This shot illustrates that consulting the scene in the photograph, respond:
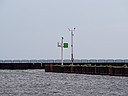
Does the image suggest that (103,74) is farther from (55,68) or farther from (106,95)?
(106,95)

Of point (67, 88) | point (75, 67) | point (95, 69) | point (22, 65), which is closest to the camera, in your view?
point (67, 88)

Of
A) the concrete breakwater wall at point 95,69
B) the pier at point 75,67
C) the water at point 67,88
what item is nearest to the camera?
the water at point 67,88

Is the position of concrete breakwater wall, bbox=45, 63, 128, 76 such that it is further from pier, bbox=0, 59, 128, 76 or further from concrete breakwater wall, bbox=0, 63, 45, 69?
concrete breakwater wall, bbox=0, 63, 45, 69

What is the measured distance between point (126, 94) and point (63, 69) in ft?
157

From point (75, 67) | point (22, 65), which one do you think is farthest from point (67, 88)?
point (22, 65)

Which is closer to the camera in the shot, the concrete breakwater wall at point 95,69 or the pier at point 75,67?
the concrete breakwater wall at point 95,69

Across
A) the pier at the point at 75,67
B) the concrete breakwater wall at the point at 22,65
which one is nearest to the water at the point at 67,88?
the pier at the point at 75,67

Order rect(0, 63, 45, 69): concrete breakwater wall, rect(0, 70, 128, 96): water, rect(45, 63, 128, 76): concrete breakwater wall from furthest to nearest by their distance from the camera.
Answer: rect(0, 63, 45, 69): concrete breakwater wall
rect(45, 63, 128, 76): concrete breakwater wall
rect(0, 70, 128, 96): water

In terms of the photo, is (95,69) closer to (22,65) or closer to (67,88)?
(67,88)

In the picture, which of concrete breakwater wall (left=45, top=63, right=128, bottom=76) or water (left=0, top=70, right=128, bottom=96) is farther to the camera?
concrete breakwater wall (left=45, top=63, right=128, bottom=76)

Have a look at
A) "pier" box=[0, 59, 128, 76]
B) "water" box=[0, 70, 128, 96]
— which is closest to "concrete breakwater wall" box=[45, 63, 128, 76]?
"pier" box=[0, 59, 128, 76]

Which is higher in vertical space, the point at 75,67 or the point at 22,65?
the point at 22,65

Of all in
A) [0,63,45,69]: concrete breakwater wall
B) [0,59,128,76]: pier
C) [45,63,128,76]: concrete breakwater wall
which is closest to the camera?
[45,63,128,76]: concrete breakwater wall

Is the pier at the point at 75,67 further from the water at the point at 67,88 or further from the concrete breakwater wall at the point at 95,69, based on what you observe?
the water at the point at 67,88
